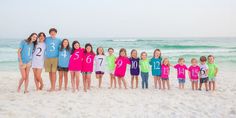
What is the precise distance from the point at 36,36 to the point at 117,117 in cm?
324

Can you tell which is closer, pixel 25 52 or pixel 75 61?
pixel 25 52

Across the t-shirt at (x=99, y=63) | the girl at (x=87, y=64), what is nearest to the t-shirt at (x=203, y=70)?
the t-shirt at (x=99, y=63)

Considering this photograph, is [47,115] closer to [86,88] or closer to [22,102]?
[22,102]

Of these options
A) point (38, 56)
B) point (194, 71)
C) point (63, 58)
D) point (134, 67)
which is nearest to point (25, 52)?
point (38, 56)

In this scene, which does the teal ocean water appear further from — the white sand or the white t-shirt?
the white sand

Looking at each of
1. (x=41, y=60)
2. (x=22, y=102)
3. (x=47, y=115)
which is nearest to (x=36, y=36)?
(x=41, y=60)

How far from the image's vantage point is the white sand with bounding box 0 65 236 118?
5500 mm

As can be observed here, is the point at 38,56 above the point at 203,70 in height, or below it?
above

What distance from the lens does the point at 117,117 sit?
544 cm

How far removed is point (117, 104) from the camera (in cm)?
631

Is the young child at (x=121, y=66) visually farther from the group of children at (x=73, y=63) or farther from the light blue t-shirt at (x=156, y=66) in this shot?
the light blue t-shirt at (x=156, y=66)

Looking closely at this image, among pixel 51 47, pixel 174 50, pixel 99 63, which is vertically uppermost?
pixel 51 47

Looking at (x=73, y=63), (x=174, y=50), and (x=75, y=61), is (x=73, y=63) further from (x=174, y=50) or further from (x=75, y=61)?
(x=174, y=50)

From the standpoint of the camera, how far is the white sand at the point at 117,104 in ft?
18.0
